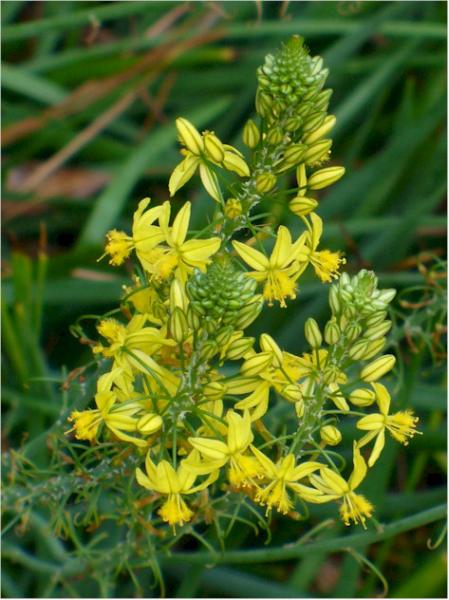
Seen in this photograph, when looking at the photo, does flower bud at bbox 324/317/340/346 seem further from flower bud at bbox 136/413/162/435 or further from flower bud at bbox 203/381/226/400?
flower bud at bbox 136/413/162/435

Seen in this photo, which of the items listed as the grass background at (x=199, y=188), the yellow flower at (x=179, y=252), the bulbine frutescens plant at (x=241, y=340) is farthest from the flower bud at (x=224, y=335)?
the grass background at (x=199, y=188)

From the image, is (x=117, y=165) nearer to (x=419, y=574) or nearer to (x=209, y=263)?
(x=419, y=574)

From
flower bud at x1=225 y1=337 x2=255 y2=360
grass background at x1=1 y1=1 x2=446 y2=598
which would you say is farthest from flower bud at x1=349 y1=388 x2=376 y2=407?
grass background at x1=1 y1=1 x2=446 y2=598

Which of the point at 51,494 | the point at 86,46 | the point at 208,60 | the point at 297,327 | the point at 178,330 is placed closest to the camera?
the point at 178,330

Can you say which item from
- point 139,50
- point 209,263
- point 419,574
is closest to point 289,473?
point 209,263

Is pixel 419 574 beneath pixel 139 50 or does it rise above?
beneath

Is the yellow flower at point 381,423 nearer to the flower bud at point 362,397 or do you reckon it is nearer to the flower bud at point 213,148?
the flower bud at point 362,397
